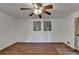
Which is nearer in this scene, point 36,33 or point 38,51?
point 38,51

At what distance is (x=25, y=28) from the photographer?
900cm

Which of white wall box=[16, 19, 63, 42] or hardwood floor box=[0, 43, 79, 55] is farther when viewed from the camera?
white wall box=[16, 19, 63, 42]

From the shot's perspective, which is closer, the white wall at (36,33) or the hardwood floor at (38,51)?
the hardwood floor at (38,51)

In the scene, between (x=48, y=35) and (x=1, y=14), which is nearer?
(x=1, y=14)

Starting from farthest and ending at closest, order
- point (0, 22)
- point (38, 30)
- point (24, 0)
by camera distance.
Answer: point (38, 30)
point (0, 22)
point (24, 0)

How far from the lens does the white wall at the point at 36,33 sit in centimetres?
888

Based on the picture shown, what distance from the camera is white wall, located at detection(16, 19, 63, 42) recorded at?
8883 mm

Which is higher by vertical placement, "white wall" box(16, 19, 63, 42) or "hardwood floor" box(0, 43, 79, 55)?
"white wall" box(16, 19, 63, 42)

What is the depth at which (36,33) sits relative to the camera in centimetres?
889

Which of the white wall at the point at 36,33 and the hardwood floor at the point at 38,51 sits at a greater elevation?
the white wall at the point at 36,33

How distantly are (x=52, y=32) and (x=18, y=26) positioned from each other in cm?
208

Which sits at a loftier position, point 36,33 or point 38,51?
point 36,33
